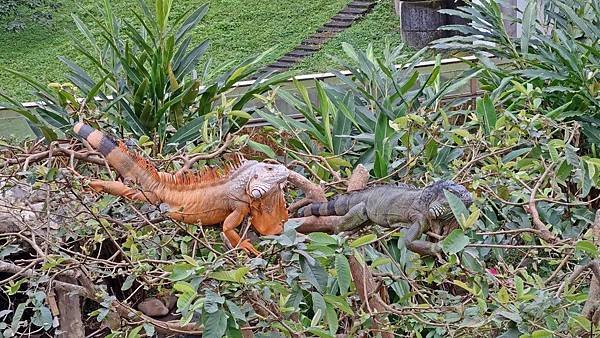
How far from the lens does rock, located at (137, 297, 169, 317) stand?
2.60m

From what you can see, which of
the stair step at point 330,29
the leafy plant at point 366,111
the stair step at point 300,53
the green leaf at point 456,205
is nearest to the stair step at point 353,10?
the stair step at point 330,29

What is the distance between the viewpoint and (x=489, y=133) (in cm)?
205

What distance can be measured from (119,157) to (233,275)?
51 cm

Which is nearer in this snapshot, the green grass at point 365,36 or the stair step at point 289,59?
the green grass at point 365,36

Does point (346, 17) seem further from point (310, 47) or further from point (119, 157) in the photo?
point (119, 157)

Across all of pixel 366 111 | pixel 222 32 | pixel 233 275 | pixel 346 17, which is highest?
pixel 233 275

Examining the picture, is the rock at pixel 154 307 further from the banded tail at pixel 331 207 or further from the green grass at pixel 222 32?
the green grass at pixel 222 32

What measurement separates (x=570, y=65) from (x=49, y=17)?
22.4 ft

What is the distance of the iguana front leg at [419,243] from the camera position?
1.50 metres

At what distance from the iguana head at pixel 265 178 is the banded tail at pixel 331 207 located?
0.09 m

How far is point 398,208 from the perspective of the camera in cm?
163

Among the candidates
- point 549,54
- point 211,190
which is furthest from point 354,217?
point 549,54

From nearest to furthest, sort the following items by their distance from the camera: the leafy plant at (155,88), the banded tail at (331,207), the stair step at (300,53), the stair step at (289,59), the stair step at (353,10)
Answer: the banded tail at (331,207), the leafy plant at (155,88), the stair step at (289,59), the stair step at (300,53), the stair step at (353,10)

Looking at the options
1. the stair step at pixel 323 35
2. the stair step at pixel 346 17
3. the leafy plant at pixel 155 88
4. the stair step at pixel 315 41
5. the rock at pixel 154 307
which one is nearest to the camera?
the rock at pixel 154 307
